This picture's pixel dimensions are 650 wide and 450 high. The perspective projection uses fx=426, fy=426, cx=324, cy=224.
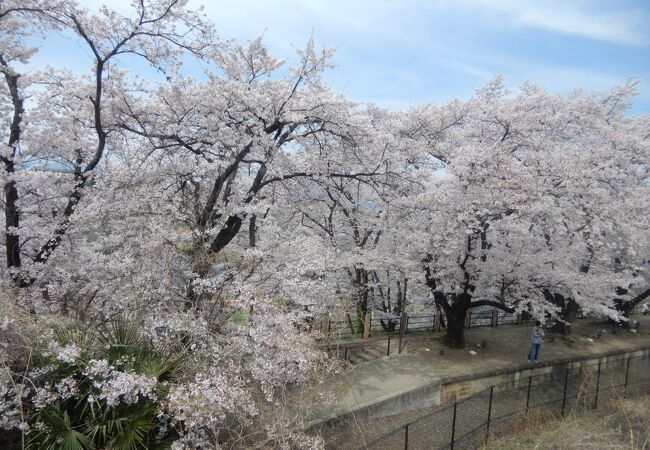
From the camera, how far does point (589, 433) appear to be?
9.05m

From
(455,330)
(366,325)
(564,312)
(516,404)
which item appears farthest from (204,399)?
(564,312)

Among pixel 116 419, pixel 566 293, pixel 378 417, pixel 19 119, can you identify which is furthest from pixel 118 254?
pixel 566 293

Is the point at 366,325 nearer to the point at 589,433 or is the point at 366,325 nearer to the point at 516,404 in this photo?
the point at 516,404

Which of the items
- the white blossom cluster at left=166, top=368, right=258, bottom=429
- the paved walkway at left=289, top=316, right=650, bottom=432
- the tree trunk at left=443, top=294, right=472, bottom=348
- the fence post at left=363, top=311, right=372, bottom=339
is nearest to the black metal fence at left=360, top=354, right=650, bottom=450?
the paved walkway at left=289, top=316, right=650, bottom=432

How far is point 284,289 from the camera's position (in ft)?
29.3

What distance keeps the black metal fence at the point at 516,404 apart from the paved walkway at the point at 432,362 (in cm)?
71

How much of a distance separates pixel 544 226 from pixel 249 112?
10339 millimetres

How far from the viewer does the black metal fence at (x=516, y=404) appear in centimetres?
916

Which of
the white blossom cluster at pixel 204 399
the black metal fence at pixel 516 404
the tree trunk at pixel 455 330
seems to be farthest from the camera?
the tree trunk at pixel 455 330

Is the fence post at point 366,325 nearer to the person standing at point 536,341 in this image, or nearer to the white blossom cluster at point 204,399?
the person standing at point 536,341

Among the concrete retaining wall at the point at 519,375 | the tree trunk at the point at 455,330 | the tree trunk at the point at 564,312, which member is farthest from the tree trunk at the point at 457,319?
the tree trunk at the point at 564,312

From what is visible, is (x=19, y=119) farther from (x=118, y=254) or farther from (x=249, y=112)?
(x=249, y=112)

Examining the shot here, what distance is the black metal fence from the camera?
916 centimetres

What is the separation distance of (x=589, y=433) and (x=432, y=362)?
5286mm
